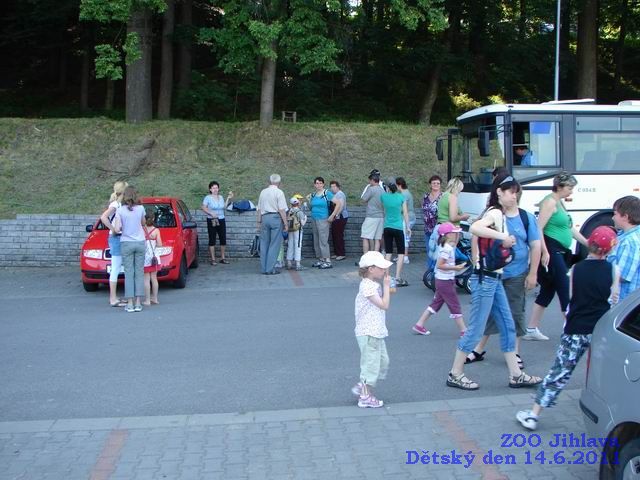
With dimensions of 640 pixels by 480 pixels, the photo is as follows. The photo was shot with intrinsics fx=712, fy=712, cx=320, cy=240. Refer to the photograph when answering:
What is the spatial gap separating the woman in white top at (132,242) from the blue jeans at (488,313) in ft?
18.4

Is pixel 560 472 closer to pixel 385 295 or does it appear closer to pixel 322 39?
pixel 385 295

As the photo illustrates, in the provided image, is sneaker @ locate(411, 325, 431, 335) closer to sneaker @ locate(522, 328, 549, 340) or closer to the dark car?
sneaker @ locate(522, 328, 549, 340)

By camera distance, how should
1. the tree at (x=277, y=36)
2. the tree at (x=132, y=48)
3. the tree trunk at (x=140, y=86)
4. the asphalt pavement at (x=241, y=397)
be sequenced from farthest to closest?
the tree trunk at (x=140, y=86), the tree at (x=277, y=36), the tree at (x=132, y=48), the asphalt pavement at (x=241, y=397)

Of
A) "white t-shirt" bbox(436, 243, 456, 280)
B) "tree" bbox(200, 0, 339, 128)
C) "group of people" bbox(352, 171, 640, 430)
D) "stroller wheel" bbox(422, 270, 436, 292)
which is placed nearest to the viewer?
"group of people" bbox(352, 171, 640, 430)

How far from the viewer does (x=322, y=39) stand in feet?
65.0

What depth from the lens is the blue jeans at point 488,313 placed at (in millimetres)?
6207

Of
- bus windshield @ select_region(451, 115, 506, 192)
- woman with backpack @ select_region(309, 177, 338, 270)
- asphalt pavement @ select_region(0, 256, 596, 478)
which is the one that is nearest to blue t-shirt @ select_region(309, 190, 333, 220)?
woman with backpack @ select_region(309, 177, 338, 270)

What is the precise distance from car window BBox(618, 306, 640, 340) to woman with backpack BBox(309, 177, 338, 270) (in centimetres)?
1039

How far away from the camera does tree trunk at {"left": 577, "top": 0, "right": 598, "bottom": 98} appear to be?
24.7m

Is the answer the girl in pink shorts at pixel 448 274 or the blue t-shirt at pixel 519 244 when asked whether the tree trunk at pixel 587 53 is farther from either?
the blue t-shirt at pixel 519 244

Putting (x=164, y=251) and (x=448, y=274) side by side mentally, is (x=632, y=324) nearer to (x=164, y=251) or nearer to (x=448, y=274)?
(x=448, y=274)

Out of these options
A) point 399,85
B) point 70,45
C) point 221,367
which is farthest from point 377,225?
point 70,45

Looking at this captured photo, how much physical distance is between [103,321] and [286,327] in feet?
8.61

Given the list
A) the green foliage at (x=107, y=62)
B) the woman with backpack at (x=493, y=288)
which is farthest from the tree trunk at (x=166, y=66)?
the woman with backpack at (x=493, y=288)
